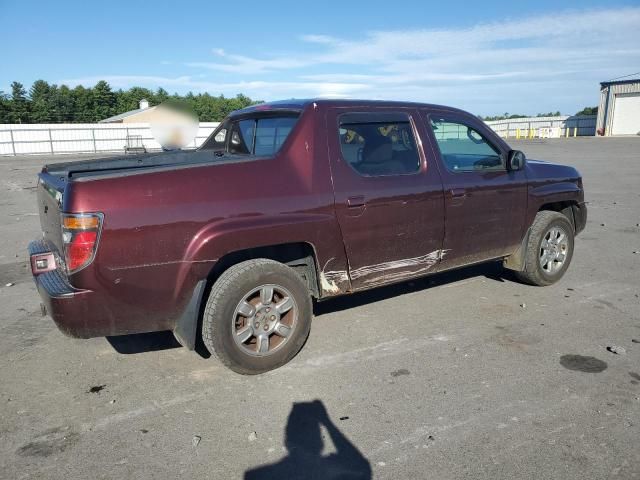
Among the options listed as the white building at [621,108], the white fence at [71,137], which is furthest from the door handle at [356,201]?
the white building at [621,108]

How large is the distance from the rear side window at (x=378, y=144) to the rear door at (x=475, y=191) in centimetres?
27

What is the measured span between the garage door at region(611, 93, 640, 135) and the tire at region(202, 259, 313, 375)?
49528mm

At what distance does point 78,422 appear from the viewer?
3.22m

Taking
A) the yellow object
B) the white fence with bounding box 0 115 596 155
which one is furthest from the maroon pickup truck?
the white fence with bounding box 0 115 596 155

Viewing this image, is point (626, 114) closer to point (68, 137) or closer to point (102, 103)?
point (68, 137)

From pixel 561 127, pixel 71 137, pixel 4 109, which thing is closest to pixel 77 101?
pixel 4 109

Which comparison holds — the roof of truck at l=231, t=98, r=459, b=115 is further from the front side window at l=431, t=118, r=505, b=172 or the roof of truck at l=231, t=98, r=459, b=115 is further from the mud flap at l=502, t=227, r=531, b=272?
the mud flap at l=502, t=227, r=531, b=272

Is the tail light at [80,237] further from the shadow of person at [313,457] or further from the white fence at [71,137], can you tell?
the white fence at [71,137]

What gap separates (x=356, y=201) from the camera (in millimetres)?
4035

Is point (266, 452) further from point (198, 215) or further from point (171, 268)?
point (198, 215)

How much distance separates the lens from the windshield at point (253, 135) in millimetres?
4180

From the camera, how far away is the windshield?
4.18m

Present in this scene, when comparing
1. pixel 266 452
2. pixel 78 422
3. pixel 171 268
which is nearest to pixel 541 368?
pixel 266 452

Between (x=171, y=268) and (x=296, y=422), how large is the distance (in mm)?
1244
